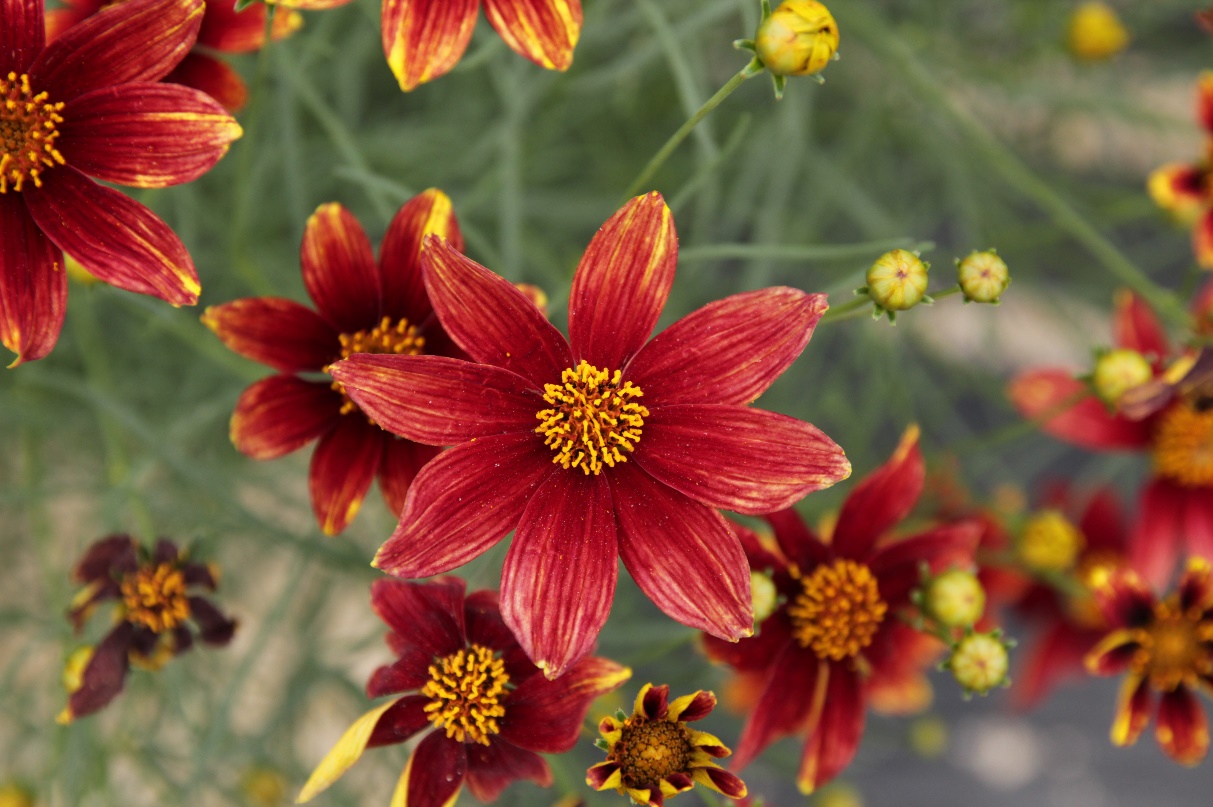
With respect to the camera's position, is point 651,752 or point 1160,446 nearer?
point 651,752

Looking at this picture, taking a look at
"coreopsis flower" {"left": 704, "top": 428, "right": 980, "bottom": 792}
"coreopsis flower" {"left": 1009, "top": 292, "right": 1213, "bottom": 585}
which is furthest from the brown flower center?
"coreopsis flower" {"left": 1009, "top": 292, "right": 1213, "bottom": 585}

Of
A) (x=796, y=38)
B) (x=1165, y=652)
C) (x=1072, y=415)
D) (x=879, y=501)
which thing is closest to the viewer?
(x=796, y=38)

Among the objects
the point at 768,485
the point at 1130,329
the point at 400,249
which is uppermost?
the point at 400,249

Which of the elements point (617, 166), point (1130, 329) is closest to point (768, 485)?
point (1130, 329)

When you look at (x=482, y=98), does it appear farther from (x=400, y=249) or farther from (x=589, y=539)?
(x=589, y=539)

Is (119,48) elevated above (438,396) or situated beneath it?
elevated above

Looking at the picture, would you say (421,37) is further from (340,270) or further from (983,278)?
(983,278)

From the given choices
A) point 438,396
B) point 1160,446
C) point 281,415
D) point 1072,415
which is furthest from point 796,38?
point 1160,446
